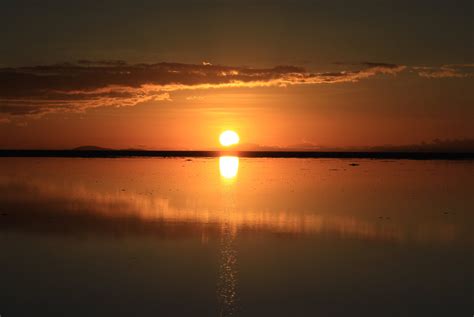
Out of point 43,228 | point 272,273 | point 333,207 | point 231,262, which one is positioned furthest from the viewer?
point 333,207

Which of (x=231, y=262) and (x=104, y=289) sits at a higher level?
(x=231, y=262)

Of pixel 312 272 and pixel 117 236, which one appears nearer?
pixel 312 272

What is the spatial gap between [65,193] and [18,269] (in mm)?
16516

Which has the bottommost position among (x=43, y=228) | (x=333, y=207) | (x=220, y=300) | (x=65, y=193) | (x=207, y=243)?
(x=220, y=300)

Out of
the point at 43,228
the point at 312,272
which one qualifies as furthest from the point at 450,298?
the point at 43,228

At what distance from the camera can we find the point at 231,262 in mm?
12125

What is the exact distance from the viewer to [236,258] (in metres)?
12.5

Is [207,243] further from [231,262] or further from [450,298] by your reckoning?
[450,298]

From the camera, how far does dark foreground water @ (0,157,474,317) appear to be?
31.1 ft

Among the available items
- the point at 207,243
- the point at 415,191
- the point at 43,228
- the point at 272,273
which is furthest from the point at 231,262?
the point at 415,191

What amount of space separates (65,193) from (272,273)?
18.7m

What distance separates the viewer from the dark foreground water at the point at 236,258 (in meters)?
9.48

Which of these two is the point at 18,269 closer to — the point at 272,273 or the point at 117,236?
the point at 117,236

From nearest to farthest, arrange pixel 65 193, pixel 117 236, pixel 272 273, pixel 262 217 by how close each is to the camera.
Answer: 1. pixel 272 273
2. pixel 117 236
3. pixel 262 217
4. pixel 65 193
